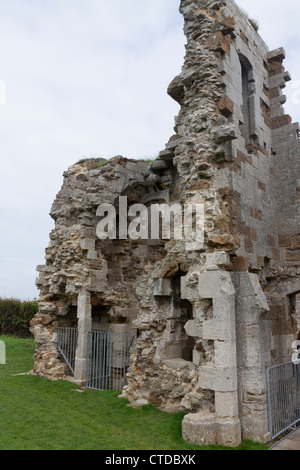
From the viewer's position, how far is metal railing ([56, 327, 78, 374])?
415 inches

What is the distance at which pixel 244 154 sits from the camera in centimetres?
780

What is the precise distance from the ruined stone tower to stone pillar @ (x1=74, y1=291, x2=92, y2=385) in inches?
1.4

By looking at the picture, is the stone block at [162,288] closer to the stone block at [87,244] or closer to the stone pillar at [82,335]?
the stone pillar at [82,335]

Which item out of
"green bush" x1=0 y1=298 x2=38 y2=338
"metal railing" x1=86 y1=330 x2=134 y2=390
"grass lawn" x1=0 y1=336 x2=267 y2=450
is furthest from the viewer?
"green bush" x1=0 y1=298 x2=38 y2=338

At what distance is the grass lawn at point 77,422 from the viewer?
225 inches

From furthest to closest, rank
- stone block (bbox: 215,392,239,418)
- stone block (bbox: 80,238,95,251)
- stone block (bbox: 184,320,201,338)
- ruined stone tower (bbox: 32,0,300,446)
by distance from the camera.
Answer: stone block (bbox: 80,238,95,251), stone block (bbox: 184,320,201,338), ruined stone tower (bbox: 32,0,300,446), stone block (bbox: 215,392,239,418)

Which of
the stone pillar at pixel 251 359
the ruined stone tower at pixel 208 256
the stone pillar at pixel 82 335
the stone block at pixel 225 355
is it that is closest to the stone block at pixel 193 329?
the ruined stone tower at pixel 208 256

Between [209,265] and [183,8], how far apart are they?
5.93 meters

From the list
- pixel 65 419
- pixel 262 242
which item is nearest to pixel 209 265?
pixel 262 242

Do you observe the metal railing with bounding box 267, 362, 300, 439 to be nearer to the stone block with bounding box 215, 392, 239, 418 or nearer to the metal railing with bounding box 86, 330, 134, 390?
the stone block with bounding box 215, 392, 239, 418

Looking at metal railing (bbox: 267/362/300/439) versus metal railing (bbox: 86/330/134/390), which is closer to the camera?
metal railing (bbox: 267/362/300/439)

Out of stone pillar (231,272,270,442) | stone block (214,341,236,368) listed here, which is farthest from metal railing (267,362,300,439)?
stone block (214,341,236,368)

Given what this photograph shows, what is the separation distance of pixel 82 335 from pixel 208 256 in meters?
4.85

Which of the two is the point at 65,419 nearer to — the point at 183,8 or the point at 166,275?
the point at 166,275
